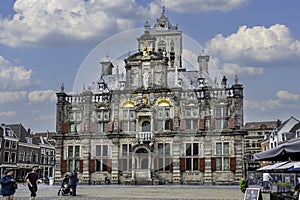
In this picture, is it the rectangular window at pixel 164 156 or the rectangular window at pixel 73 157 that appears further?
the rectangular window at pixel 73 157

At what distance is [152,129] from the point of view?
39875 mm

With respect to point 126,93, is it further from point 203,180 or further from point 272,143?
point 272,143

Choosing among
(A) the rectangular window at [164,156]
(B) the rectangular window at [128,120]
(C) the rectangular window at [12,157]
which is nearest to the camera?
(A) the rectangular window at [164,156]

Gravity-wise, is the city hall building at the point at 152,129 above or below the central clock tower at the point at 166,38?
below

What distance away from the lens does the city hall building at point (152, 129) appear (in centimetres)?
3903

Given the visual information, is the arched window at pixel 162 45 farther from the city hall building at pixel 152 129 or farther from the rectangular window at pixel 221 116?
the rectangular window at pixel 221 116

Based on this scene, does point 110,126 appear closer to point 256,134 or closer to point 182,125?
point 182,125

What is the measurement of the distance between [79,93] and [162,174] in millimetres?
12198

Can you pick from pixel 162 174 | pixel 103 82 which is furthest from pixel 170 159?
pixel 103 82

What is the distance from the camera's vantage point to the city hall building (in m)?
39.0

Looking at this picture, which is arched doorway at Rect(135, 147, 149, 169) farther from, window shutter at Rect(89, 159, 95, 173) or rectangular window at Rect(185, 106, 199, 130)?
rectangular window at Rect(185, 106, 199, 130)

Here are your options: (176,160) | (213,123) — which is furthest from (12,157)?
(213,123)

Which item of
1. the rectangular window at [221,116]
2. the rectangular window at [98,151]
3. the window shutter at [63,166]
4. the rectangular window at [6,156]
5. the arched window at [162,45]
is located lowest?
the window shutter at [63,166]

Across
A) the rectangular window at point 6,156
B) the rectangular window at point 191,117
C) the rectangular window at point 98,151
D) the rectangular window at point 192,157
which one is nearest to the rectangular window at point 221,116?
the rectangular window at point 191,117
